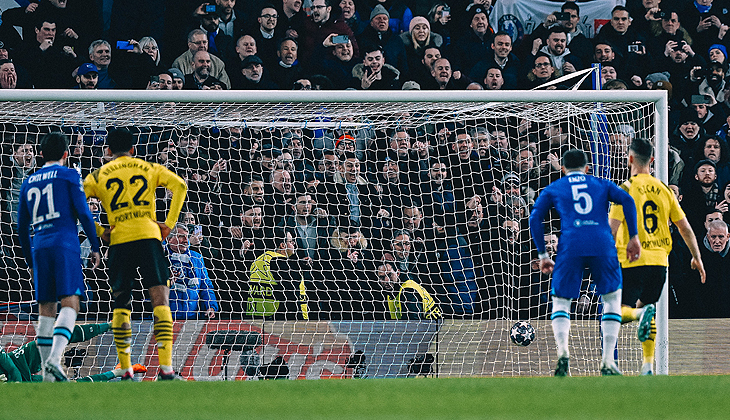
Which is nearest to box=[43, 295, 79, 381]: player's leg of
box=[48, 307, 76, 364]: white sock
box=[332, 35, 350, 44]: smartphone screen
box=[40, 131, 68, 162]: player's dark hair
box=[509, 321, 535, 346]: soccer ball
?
box=[48, 307, 76, 364]: white sock

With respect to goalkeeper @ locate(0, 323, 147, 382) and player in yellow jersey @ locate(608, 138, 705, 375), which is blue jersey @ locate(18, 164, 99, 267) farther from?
player in yellow jersey @ locate(608, 138, 705, 375)

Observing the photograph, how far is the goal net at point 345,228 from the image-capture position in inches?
258

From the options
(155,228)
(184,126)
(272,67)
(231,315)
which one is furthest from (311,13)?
(155,228)

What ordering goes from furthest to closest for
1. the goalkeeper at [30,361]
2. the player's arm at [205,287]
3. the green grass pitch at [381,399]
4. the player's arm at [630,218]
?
the player's arm at [205,287], the goalkeeper at [30,361], the player's arm at [630,218], the green grass pitch at [381,399]

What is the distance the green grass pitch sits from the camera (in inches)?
112

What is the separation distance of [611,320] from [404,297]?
2.47 meters

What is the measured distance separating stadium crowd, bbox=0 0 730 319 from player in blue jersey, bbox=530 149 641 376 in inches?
69.7

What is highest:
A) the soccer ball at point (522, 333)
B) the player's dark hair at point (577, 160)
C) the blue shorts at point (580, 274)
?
the player's dark hair at point (577, 160)

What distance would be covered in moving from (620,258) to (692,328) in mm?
1914

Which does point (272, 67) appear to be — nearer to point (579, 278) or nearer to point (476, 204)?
point (476, 204)

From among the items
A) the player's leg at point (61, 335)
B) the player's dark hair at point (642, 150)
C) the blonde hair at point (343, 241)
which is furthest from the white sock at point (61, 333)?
the player's dark hair at point (642, 150)

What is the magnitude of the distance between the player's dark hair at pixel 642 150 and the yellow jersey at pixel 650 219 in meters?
0.13

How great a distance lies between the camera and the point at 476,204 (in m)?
7.47

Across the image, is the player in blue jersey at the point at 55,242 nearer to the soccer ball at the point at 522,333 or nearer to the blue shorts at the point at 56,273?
the blue shorts at the point at 56,273
